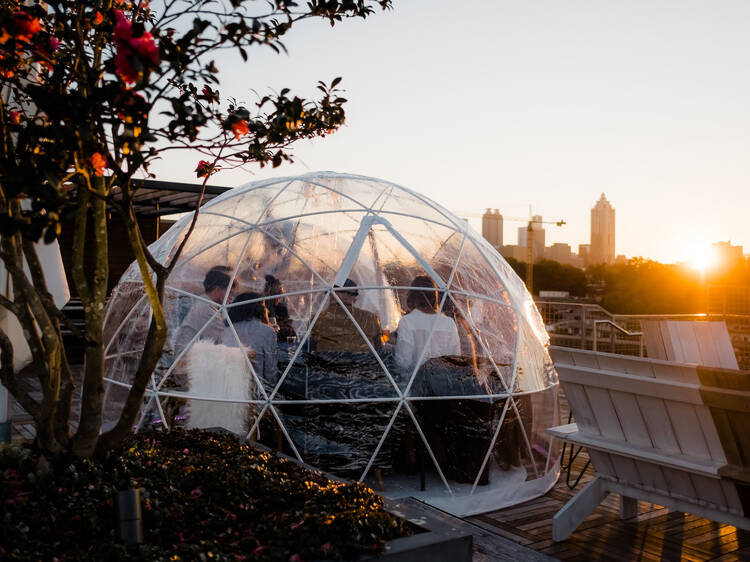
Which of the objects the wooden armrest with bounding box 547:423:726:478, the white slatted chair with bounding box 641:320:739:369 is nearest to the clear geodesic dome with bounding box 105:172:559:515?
the wooden armrest with bounding box 547:423:726:478

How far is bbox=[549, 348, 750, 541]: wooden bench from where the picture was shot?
13.0ft

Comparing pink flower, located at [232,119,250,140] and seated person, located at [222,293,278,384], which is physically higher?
pink flower, located at [232,119,250,140]

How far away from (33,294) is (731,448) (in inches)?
154

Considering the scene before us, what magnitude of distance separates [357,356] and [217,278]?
157 centimetres

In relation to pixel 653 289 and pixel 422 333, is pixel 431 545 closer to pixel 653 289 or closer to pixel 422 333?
pixel 422 333

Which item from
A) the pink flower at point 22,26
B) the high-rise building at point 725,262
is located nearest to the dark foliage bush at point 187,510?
the pink flower at point 22,26

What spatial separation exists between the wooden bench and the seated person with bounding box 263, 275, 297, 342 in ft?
7.75

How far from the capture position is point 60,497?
300 cm

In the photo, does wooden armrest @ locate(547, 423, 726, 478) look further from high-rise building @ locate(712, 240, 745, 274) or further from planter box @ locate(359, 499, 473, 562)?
high-rise building @ locate(712, 240, 745, 274)

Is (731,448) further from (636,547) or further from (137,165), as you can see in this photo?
(137,165)

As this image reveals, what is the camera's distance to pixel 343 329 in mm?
6102

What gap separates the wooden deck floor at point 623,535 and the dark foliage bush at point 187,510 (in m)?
2.23

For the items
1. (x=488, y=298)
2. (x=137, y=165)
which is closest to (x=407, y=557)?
(x=137, y=165)

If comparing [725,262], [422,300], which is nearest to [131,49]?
[422,300]
